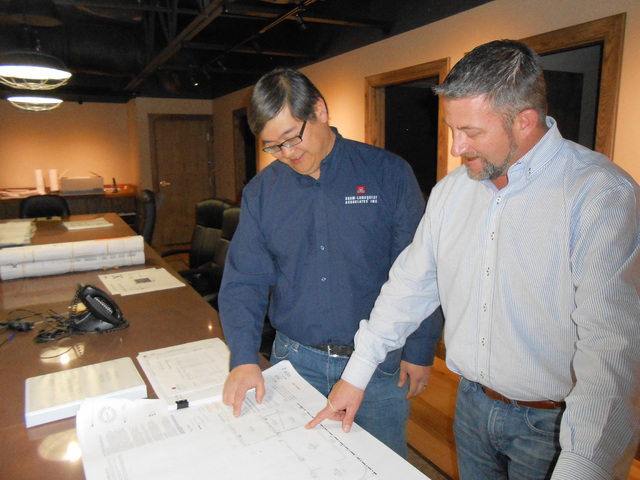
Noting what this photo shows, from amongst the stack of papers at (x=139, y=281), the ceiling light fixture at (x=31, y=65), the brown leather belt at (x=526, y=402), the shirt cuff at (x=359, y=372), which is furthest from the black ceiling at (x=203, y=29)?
the brown leather belt at (x=526, y=402)

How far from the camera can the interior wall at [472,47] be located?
2391mm

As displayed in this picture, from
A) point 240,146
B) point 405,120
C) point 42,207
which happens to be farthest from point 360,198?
point 240,146

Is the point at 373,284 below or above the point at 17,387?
above

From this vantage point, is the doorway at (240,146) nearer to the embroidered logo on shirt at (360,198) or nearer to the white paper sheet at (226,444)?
the embroidered logo on shirt at (360,198)

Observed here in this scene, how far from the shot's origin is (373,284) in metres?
1.41

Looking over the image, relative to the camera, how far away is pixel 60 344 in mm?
1587

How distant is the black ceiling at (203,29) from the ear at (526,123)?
8.53ft

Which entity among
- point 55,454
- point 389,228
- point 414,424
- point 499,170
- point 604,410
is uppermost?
point 499,170

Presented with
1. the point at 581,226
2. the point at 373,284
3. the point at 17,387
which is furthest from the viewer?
the point at 373,284

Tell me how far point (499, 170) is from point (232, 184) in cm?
677

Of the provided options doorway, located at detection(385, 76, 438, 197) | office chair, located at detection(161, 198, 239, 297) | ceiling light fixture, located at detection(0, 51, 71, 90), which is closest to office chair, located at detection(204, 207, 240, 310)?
office chair, located at detection(161, 198, 239, 297)

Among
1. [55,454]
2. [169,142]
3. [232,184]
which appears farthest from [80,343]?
[169,142]

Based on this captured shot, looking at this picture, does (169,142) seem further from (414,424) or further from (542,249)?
(542,249)

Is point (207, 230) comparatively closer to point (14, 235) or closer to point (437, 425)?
point (14, 235)
